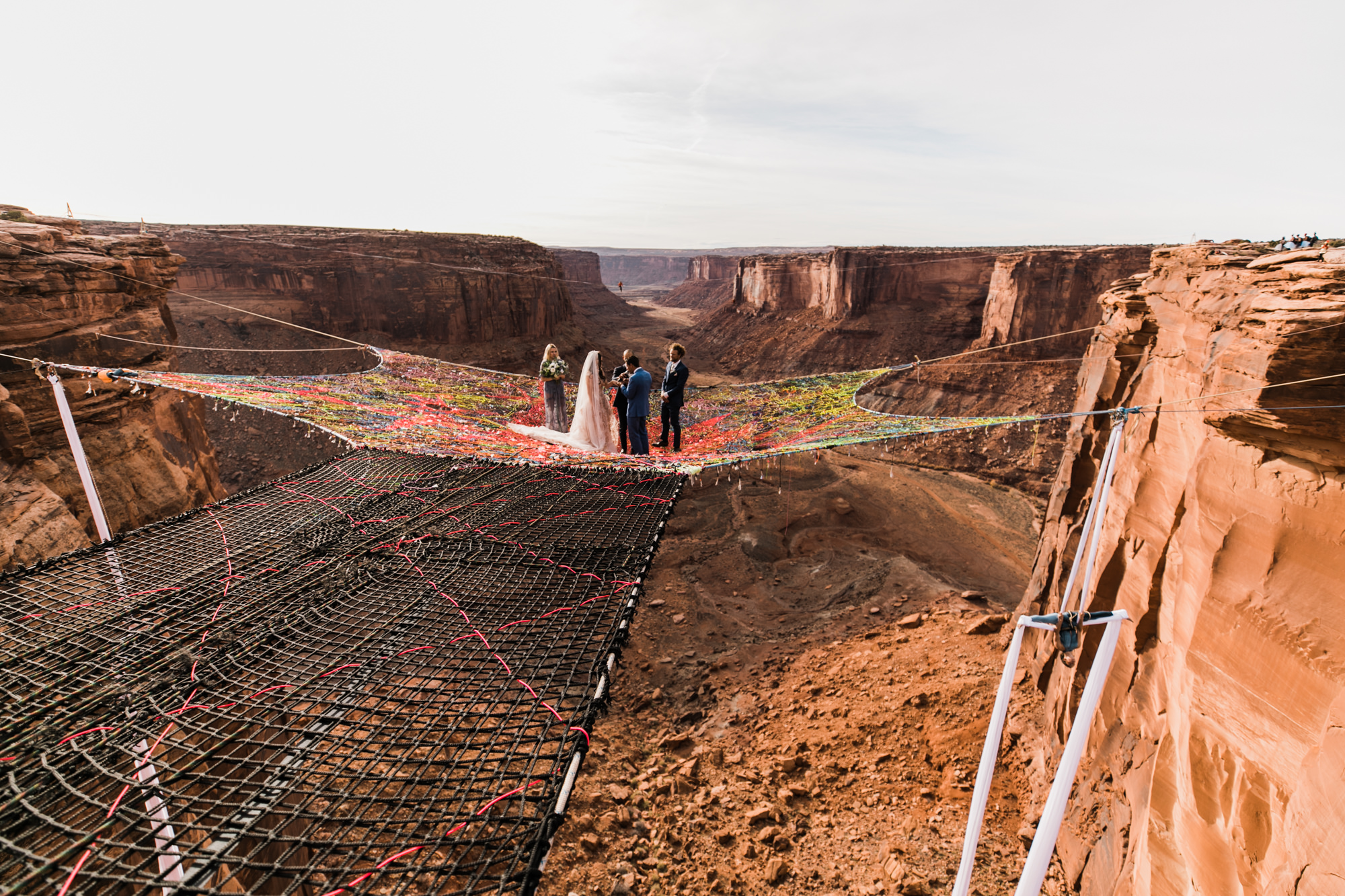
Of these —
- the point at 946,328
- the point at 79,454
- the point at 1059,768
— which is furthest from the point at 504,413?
the point at 946,328

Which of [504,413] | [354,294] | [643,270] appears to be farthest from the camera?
[643,270]

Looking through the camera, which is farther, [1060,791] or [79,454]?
[79,454]

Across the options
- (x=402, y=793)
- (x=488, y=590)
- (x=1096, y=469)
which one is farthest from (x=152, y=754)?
(x=1096, y=469)

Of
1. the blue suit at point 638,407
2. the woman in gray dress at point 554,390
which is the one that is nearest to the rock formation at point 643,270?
the woman in gray dress at point 554,390

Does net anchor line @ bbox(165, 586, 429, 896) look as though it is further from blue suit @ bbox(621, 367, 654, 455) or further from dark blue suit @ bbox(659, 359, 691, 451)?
dark blue suit @ bbox(659, 359, 691, 451)

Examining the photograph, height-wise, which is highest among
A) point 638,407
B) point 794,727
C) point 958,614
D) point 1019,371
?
point 638,407

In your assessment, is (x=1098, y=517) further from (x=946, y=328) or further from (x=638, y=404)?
(x=946, y=328)

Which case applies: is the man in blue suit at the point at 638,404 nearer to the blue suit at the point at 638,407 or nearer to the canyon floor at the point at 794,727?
the blue suit at the point at 638,407
